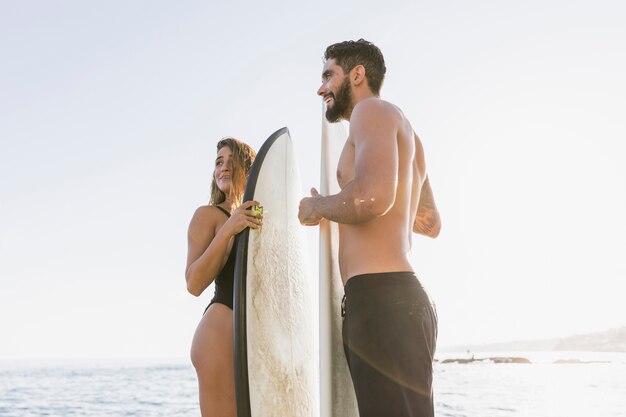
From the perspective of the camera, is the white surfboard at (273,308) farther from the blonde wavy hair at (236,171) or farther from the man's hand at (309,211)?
the man's hand at (309,211)

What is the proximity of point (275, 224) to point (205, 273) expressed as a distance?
1.28 feet

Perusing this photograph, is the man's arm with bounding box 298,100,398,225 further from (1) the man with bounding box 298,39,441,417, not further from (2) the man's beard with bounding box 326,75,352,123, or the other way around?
(2) the man's beard with bounding box 326,75,352,123

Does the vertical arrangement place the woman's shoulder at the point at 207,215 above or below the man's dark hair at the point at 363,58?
below

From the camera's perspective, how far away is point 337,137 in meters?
3.02

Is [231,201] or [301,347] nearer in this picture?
[301,347]

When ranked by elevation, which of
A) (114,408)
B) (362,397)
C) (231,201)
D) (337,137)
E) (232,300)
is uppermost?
(337,137)

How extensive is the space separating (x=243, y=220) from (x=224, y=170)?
53cm

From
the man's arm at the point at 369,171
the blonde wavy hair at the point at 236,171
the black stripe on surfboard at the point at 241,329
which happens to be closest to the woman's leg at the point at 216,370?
the black stripe on surfboard at the point at 241,329

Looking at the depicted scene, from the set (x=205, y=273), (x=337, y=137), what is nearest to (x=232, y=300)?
(x=205, y=273)

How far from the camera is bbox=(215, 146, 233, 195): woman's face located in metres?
3.11

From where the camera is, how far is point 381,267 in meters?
1.96

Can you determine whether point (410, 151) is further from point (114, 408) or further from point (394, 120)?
point (114, 408)

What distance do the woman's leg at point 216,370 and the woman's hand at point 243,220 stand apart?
0.43m

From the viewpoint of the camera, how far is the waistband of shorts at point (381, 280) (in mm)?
1919
